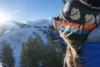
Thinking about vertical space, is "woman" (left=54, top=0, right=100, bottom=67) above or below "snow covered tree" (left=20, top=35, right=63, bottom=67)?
above

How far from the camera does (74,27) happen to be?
7.91ft

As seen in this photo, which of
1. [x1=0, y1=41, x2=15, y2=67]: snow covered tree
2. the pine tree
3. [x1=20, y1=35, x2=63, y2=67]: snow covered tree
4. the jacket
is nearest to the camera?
the jacket

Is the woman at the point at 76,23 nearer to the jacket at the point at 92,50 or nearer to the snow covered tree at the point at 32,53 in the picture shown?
the jacket at the point at 92,50

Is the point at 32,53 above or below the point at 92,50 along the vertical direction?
below

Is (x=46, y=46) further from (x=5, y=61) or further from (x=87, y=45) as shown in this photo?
(x=87, y=45)

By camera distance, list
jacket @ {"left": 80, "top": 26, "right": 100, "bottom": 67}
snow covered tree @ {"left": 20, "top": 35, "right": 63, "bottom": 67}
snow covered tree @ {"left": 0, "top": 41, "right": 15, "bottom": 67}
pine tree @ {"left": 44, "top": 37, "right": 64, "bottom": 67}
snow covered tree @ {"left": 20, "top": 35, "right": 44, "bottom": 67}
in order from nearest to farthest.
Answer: jacket @ {"left": 80, "top": 26, "right": 100, "bottom": 67} → pine tree @ {"left": 44, "top": 37, "right": 64, "bottom": 67} → snow covered tree @ {"left": 20, "top": 35, "right": 63, "bottom": 67} → snow covered tree @ {"left": 20, "top": 35, "right": 44, "bottom": 67} → snow covered tree @ {"left": 0, "top": 41, "right": 15, "bottom": 67}

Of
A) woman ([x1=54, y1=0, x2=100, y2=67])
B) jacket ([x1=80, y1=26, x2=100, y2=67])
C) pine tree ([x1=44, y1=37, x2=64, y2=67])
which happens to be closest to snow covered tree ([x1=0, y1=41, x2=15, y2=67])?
pine tree ([x1=44, y1=37, x2=64, y2=67])

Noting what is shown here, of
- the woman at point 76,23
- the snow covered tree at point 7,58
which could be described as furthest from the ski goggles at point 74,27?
the snow covered tree at point 7,58

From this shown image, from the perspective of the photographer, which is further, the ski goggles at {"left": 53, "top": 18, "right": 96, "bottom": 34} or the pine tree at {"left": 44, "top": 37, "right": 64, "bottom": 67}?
the pine tree at {"left": 44, "top": 37, "right": 64, "bottom": 67}

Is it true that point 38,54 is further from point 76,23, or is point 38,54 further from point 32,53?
point 76,23

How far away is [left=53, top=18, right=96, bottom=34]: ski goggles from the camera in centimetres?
237

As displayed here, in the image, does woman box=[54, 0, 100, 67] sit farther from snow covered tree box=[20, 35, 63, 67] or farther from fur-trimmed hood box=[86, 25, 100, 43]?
snow covered tree box=[20, 35, 63, 67]

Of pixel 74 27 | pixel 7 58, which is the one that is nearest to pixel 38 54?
pixel 7 58

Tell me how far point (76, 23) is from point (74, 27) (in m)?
0.04
